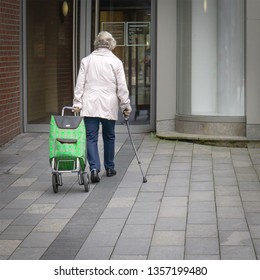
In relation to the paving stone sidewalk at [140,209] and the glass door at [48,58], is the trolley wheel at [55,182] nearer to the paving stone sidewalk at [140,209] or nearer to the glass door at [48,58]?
the paving stone sidewalk at [140,209]

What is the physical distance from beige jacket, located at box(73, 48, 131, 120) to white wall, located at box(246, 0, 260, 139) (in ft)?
12.5

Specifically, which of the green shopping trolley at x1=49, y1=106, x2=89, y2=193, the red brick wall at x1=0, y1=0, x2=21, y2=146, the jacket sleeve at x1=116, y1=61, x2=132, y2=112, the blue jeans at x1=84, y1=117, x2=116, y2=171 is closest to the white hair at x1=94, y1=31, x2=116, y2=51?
the jacket sleeve at x1=116, y1=61, x2=132, y2=112

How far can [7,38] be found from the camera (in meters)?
14.6

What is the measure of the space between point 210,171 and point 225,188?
121 centimetres

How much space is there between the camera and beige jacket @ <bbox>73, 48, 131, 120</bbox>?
10.8 meters

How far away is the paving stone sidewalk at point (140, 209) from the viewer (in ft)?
25.0

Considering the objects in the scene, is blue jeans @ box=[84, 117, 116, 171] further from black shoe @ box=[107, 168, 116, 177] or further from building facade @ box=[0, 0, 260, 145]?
building facade @ box=[0, 0, 260, 145]

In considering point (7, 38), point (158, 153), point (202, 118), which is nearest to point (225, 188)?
point (158, 153)

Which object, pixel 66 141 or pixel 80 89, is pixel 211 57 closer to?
pixel 80 89

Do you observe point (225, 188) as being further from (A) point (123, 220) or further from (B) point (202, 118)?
(B) point (202, 118)

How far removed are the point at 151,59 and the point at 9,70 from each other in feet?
8.09

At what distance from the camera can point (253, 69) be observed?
46.5 feet

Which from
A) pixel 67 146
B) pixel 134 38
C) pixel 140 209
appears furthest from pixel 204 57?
pixel 140 209

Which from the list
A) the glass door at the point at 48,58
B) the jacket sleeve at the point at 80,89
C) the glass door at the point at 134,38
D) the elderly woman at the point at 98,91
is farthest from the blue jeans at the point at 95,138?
the glass door at the point at 48,58
